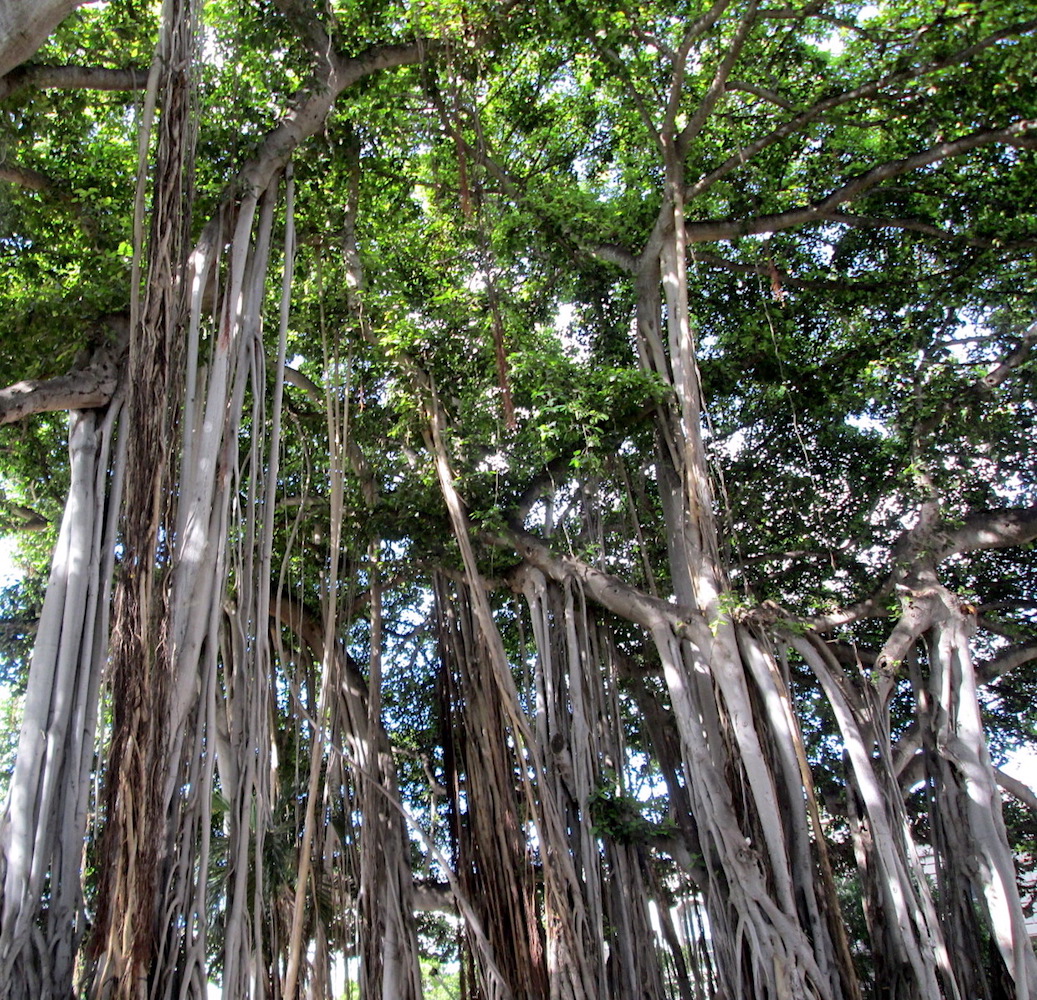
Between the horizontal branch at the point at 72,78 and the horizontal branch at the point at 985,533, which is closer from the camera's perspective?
the horizontal branch at the point at 72,78

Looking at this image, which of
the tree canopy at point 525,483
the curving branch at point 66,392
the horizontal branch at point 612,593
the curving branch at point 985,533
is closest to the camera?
the tree canopy at point 525,483

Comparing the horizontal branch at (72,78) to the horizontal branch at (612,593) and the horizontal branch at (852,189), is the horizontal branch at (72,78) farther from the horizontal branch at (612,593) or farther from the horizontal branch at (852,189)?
the horizontal branch at (852,189)

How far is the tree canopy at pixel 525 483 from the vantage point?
239 centimetres

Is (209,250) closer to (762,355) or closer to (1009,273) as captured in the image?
(762,355)

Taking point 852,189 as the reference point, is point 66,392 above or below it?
below

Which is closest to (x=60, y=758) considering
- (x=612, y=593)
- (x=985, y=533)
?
(x=612, y=593)

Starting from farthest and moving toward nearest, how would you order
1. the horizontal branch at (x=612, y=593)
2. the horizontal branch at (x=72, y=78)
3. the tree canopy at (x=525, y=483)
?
1. the horizontal branch at (x=612, y=593)
2. the horizontal branch at (x=72, y=78)
3. the tree canopy at (x=525, y=483)

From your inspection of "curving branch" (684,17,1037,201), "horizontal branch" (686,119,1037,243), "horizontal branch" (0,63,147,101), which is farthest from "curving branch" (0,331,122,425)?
"horizontal branch" (686,119,1037,243)

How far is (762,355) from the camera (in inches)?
196

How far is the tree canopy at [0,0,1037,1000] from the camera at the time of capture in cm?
239

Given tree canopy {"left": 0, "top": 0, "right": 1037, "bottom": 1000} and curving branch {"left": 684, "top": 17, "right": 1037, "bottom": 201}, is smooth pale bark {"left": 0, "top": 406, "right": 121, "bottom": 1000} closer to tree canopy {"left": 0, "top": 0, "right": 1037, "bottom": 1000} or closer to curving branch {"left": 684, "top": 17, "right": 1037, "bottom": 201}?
tree canopy {"left": 0, "top": 0, "right": 1037, "bottom": 1000}

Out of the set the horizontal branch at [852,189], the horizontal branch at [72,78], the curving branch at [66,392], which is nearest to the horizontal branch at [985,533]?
the horizontal branch at [852,189]

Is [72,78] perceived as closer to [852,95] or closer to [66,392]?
[66,392]

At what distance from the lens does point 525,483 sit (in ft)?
15.6
